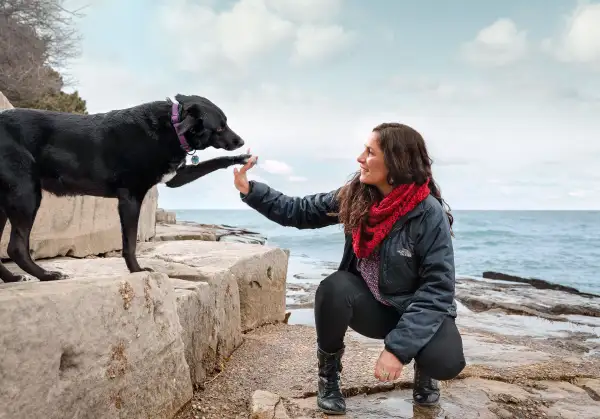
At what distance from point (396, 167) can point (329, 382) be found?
49.3 inches

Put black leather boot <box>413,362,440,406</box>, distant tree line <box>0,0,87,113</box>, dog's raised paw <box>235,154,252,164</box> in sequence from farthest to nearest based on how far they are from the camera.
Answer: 1. distant tree line <box>0,0,87,113</box>
2. dog's raised paw <box>235,154,252,164</box>
3. black leather boot <box>413,362,440,406</box>

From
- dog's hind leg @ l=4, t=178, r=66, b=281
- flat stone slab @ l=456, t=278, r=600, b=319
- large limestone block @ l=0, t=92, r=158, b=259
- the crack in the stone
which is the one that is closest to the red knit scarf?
dog's hind leg @ l=4, t=178, r=66, b=281

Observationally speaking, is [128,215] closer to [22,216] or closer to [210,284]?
[22,216]

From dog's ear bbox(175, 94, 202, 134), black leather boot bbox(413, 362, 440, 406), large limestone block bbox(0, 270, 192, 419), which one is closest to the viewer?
large limestone block bbox(0, 270, 192, 419)

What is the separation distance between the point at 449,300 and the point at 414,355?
33cm

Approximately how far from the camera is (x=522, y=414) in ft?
10.3

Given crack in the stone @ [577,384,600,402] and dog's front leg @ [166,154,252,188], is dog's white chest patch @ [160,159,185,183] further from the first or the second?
crack in the stone @ [577,384,600,402]

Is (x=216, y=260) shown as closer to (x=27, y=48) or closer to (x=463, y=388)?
(x=463, y=388)

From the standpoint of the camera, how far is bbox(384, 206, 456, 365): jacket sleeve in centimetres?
268

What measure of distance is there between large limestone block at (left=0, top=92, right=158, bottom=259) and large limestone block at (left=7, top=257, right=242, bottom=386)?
61 centimetres

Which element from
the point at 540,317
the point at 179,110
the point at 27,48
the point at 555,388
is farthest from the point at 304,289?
the point at 27,48

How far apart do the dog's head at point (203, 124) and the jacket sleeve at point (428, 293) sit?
1.25 metres

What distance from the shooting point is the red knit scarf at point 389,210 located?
286 cm

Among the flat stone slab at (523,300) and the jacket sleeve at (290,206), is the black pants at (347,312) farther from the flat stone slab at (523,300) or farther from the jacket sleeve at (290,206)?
the flat stone slab at (523,300)
